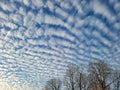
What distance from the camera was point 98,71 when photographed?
42250 millimetres

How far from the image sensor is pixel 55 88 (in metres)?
64.2

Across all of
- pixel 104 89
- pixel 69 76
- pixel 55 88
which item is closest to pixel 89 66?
pixel 104 89

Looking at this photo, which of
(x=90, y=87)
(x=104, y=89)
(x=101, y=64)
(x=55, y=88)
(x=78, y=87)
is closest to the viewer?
(x=104, y=89)

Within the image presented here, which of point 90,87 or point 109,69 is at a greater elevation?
point 109,69

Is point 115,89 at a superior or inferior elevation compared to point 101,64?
inferior

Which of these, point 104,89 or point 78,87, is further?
point 78,87

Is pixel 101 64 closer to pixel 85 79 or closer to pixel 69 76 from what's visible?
pixel 85 79

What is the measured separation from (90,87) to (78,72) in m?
5.07

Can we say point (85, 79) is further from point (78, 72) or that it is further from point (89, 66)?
point (89, 66)

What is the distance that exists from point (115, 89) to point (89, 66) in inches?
423

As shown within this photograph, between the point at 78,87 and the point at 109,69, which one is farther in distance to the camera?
the point at 78,87

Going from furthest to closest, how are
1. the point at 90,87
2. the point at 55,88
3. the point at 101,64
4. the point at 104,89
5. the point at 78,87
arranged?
the point at 55,88 < the point at 78,87 < the point at 90,87 < the point at 101,64 < the point at 104,89

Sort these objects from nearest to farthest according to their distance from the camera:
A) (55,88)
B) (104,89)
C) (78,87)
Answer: (104,89) < (78,87) < (55,88)

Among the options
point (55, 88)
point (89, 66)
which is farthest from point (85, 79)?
point (55, 88)
